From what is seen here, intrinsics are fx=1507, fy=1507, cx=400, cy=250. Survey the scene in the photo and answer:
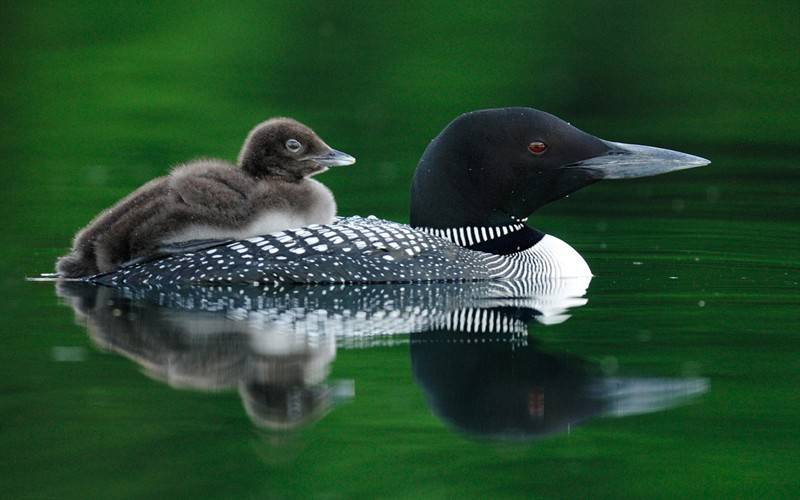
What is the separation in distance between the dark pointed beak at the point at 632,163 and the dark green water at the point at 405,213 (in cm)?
A: 46

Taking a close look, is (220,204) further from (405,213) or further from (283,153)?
(405,213)

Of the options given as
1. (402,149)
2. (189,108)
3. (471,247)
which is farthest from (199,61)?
(471,247)

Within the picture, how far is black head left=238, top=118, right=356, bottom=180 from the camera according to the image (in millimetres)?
6141

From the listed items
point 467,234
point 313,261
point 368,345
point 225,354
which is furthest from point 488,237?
point 225,354

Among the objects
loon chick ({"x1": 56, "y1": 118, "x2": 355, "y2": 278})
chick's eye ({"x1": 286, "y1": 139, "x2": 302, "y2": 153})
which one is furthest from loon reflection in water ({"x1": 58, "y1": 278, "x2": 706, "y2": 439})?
chick's eye ({"x1": 286, "y1": 139, "x2": 302, "y2": 153})

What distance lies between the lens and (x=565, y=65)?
14.9m

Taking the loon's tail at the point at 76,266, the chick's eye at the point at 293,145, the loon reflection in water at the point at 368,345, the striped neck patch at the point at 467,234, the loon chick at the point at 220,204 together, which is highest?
the chick's eye at the point at 293,145

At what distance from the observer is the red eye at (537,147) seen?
6.12 meters

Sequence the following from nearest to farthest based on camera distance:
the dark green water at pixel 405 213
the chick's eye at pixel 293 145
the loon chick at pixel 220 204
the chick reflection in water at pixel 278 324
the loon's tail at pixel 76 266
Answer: the dark green water at pixel 405 213
the chick reflection in water at pixel 278 324
the loon chick at pixel 220 204
the loon's tail at pixel 76 266
the chick's eye at pixel 293 145

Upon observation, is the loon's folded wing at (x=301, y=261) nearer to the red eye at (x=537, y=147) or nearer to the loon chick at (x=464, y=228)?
the loon chick at (x=464, y=228)

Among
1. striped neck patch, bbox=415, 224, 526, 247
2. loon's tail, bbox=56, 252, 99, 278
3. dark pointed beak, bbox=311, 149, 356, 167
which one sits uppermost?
dark pointed beak, bbox=311, 149, 356, 167

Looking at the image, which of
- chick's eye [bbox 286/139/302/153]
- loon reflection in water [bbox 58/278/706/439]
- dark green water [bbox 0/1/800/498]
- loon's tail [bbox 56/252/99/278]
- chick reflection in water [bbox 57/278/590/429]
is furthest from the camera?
chick's eye [bbox 286/139/302/153]

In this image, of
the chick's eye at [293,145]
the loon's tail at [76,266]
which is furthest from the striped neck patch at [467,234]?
the loon's tail at [76,266]

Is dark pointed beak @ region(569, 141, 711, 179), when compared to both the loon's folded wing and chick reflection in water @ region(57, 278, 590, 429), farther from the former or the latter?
the loon's folded wing
